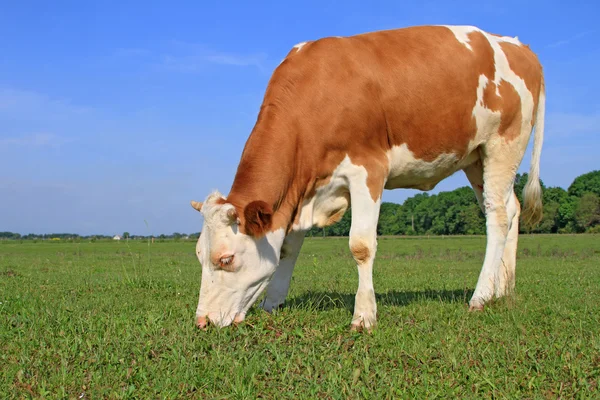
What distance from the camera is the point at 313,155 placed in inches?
244

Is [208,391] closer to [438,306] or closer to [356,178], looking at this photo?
[356,178]

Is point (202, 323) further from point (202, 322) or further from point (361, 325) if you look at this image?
point (361, 325)

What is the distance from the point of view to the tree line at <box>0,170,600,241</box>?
9194 cm

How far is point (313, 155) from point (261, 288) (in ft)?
4.97

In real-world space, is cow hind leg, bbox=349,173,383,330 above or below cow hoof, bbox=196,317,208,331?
above

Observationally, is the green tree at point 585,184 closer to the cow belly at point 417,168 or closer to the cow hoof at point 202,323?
the cow belly at point 417,168

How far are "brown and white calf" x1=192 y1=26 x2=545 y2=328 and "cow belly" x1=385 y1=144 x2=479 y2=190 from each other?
18 mm

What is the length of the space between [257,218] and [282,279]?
155cm

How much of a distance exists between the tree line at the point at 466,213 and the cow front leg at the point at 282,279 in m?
74.4

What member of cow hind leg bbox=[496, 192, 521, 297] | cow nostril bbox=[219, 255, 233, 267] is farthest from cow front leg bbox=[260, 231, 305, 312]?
cow hind leg bbox=[496, 192, 521, 297]

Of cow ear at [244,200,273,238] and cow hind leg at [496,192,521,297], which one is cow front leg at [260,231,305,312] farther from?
cow hind leg at [496,192,521,297]

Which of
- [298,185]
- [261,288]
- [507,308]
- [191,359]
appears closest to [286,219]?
[298,185]

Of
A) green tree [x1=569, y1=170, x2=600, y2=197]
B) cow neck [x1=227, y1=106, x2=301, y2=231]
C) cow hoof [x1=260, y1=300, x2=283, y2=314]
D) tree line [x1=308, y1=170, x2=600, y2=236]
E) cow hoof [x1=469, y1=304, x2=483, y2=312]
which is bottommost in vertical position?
cow hoof [x1=260, y1=300, x2=283, y2=314]

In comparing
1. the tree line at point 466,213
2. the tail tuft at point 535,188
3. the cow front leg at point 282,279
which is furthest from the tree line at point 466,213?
the cow front leg at point 282,279
